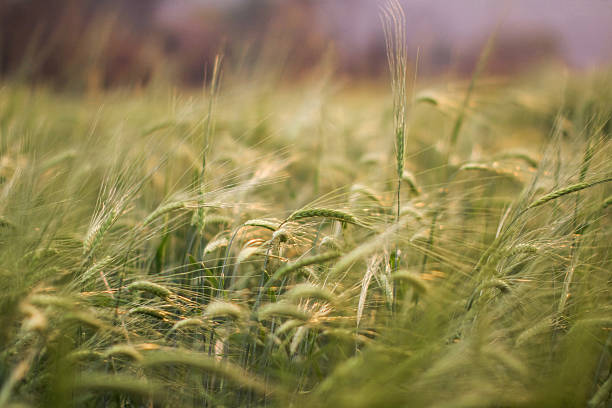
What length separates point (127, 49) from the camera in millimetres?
6086

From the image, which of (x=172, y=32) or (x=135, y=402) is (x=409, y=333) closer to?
(x=135, y=402)

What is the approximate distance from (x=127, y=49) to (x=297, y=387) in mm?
6827

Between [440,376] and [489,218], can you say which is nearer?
[440,376]

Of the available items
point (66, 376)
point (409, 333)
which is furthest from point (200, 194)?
point (409, 333)

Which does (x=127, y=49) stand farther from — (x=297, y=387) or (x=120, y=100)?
(x=297, y=387)

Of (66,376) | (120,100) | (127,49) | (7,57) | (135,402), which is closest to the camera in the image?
(66,376)

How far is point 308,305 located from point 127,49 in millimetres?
6629

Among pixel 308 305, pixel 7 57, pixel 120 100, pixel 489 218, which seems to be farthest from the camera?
pixel 7 57

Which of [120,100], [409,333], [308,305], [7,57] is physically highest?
[7,57]

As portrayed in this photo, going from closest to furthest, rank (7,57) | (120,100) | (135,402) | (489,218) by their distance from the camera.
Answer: (135,402) < (489,218) < (120,100) < (7,57)

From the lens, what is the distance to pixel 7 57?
5555 millimetres

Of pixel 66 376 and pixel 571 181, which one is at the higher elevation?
pixel 571 181

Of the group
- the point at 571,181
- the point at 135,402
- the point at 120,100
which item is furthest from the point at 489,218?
the point at 120,100

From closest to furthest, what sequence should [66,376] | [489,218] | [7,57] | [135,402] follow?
[66,376]
[135,402]
[489,218]
[7,57]
